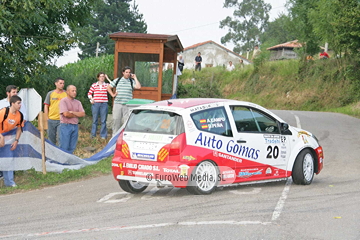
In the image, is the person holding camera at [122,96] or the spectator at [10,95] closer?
the spectator at [10,95]

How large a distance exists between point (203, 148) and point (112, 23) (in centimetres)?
6646

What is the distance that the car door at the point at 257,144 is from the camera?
959cm

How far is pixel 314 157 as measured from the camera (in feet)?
35.3

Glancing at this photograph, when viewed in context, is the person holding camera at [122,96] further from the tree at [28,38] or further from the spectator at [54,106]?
the spectator at [54,106]

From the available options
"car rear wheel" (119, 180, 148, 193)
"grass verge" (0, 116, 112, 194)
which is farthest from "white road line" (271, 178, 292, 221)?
"grass verge" (0, 116, 112, 194)

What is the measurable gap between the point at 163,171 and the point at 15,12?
25.2 ft

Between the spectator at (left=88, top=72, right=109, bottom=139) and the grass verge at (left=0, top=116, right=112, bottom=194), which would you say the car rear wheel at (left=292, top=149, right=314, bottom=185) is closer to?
the grass verge at (left=0, top=116, right=112, bottom=194)

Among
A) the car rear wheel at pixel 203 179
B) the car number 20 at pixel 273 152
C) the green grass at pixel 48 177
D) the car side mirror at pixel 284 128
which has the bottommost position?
the green grass at pixel 48 177

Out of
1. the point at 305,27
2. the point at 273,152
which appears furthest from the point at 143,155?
the point at 305,27

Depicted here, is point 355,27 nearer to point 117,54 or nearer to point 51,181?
point 117,54

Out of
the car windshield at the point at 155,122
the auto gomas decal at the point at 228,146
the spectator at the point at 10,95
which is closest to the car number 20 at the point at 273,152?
the auto gomas decal at the point at 228,146

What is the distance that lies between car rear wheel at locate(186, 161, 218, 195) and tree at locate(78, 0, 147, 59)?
63380 mm

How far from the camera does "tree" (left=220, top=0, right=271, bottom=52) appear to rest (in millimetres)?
90938

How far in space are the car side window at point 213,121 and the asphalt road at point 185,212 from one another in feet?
3.43
